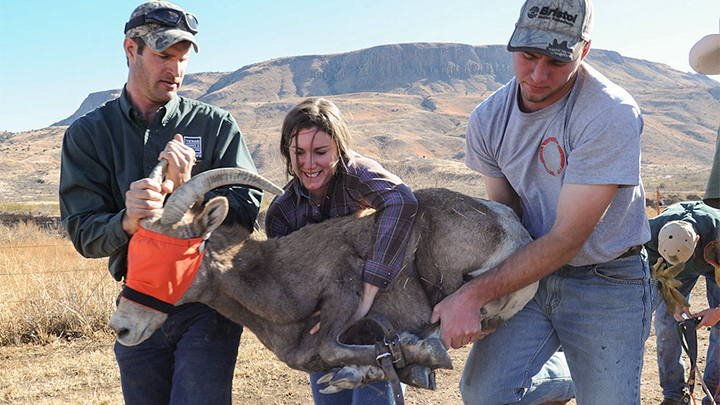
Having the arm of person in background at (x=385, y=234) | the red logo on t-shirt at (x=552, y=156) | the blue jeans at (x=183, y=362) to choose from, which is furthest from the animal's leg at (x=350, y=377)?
the red logo on t-shirt at (x=552, y=156)

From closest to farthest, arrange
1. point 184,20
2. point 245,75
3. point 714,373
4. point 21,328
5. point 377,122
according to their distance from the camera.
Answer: point 184,20 → point 714,373 → point 21,328 → point 377,122 → point 245,75

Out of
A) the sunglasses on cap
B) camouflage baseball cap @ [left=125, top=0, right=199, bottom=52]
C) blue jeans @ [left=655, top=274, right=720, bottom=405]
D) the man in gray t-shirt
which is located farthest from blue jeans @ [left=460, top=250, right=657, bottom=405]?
the sunglasses on cap

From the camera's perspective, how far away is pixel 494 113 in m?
4.66

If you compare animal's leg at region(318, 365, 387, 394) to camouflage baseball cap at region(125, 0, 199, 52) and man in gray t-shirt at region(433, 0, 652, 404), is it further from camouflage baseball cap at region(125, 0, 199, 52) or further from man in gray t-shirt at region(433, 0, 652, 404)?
camouflage baseball cap at region(125, 0, 199, 52)

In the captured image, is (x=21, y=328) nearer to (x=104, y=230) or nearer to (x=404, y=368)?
(x=104, y=230)

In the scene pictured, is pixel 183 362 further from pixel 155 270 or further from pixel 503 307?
pixel 503 307

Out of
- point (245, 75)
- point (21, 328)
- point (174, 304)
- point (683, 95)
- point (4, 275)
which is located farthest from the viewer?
point (245, 75)

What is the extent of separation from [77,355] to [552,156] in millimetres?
7277

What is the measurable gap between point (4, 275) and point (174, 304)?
7.94m

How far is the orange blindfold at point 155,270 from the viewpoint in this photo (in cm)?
372

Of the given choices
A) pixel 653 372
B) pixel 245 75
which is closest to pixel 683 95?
pixel 245 75

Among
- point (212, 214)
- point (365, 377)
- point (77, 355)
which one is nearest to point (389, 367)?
point (365, 377)

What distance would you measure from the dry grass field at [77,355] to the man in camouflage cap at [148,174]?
9.32ft

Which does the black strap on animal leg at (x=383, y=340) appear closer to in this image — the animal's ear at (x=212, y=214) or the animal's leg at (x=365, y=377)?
the animal's leg at (x=365, y=377)
